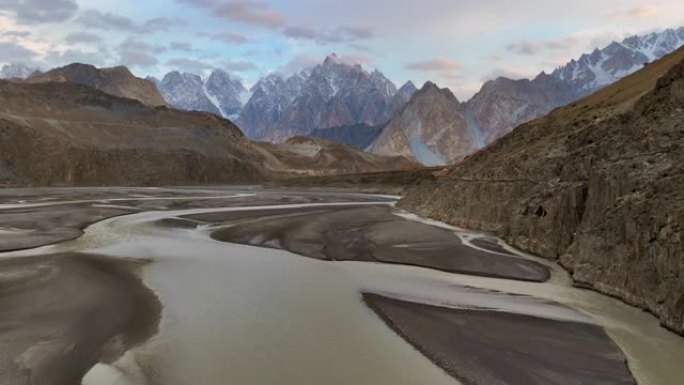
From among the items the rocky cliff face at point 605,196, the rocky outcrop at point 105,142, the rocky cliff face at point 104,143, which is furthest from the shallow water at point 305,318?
the rocky outcrop at point 105,142

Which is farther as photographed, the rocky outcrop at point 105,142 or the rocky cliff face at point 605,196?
the rocky outcrop at point 105,142

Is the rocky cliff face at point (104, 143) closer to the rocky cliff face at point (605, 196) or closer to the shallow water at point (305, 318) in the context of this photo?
the rocky cliff face at point (605, 196)

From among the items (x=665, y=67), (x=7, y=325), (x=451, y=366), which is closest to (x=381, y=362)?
(x=451, y=366)

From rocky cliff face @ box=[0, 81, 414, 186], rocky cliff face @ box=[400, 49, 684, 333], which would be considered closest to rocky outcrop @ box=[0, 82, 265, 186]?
rocky cliff face @ box=[0, 81, 414, 186]

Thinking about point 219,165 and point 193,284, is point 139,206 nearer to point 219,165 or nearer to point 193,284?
point 193,284

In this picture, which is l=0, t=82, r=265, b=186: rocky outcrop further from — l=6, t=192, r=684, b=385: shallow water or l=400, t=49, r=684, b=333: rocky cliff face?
l=6, t=192, r=684, b=385: shallow water
